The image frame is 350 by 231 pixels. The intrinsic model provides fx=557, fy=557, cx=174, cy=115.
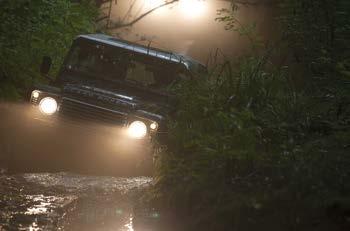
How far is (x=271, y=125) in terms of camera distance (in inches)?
207

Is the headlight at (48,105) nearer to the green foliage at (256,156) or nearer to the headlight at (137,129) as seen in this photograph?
the headlight at (137,129)

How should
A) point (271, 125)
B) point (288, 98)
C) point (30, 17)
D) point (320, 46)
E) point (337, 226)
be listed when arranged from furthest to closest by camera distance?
point (30, 17) → point (320, 46) → point (288, 98) → point (271, 125) → point (337, 226)

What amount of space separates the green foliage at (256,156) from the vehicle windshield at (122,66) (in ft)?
3.02

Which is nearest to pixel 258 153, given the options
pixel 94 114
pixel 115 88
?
pixel 94 114

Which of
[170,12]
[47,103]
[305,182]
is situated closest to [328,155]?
[305,182]

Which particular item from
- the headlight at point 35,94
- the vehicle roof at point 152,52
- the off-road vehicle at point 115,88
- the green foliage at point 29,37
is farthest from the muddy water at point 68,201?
the green foliage at point 29,37

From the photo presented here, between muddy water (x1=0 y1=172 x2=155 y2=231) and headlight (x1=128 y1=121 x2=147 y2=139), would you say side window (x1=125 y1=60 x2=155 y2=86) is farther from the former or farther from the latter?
muddy water (x1=0 y1=172 x2=155 y2=231)

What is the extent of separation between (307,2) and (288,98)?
12.7 ft

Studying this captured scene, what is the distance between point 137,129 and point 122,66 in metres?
1.58

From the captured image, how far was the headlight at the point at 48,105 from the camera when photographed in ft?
20.3

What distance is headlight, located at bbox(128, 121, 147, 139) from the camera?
5991mm

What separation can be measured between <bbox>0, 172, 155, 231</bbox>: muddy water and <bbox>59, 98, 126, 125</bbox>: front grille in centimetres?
62

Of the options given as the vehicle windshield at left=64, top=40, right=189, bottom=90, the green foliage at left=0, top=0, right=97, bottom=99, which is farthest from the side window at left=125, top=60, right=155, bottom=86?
the green foliage at left=0, top=0, right=97, bottom=99

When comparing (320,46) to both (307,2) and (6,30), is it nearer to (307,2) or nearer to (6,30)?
(307,2)
